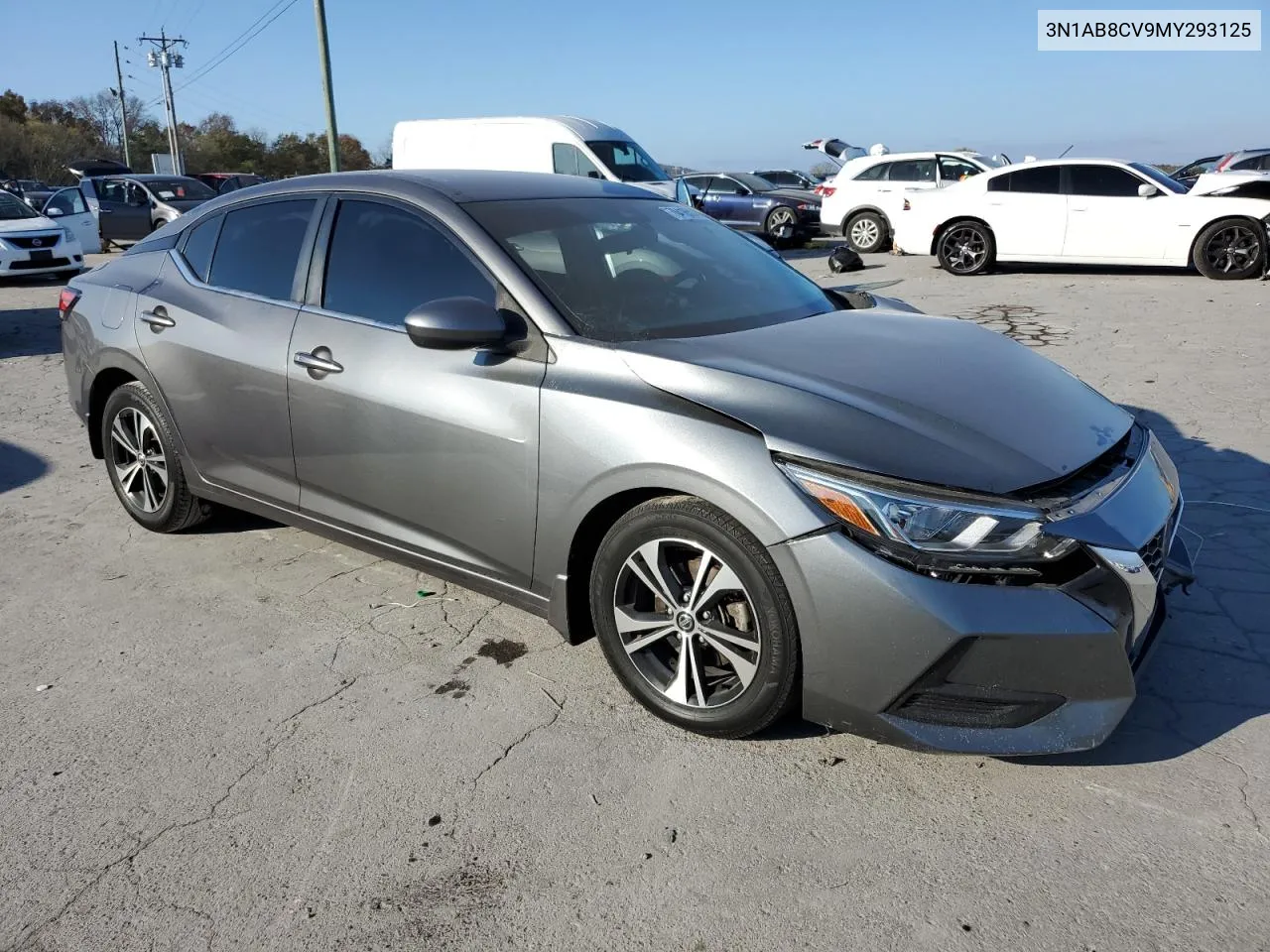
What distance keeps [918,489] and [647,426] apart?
78 centimetres

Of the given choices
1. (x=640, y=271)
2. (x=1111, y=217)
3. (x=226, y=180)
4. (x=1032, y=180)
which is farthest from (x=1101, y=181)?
(x=226, y=180)

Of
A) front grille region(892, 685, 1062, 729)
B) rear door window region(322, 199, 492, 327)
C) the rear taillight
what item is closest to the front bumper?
front grille region(892, 685, 1062, 729)

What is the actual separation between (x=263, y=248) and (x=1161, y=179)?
12277mm

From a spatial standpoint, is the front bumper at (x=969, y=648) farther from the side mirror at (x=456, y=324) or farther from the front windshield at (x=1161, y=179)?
the front windshield at (x=1161, y=179)

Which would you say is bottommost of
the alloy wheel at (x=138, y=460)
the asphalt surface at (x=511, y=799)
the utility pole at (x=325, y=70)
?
the asphalt surface at (x=511, y=799)

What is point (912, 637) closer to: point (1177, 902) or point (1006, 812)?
point (1006, 812)

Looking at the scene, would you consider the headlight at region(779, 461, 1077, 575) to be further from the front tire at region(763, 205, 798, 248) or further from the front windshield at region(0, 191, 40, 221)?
the front tire at region(763, 205, 798, 248)

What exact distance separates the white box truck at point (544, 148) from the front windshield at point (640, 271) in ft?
42.0

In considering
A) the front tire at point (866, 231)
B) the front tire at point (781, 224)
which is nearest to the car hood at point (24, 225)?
the front tire at point (781, 224)

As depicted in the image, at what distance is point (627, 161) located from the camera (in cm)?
1723

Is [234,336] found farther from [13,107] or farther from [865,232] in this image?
[13,107]

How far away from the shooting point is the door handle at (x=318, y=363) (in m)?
3.72

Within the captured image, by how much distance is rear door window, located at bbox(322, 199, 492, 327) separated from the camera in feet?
11.5

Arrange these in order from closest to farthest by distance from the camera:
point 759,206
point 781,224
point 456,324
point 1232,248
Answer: point 456,324, point 1232,248, point 781,224, point 759,206
